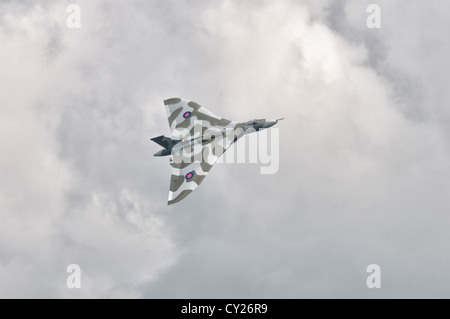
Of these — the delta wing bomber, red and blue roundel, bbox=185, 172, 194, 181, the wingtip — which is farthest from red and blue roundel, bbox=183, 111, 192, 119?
red and blue roundel, bbox=185, 172, 194, 181

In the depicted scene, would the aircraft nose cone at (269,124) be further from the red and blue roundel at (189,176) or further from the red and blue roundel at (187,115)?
the red and blue roundel at (189,176)

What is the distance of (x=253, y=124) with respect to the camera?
105000 millimetres

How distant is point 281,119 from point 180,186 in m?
23.0

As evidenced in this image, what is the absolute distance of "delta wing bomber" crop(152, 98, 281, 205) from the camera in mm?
96438

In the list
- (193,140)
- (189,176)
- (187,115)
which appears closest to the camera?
(189,176)

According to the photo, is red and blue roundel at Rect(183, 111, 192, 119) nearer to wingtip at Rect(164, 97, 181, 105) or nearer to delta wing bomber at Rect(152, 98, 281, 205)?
delta wing bomber at Rect(152, 98, 281, 205)

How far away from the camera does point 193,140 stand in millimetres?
102438

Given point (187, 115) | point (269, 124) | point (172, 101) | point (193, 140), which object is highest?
point (172, 101)

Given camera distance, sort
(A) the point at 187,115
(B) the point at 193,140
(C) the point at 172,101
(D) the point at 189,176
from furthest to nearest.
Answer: (C) the point at 172,101
(A) the point at 187,115
(B) the point at 193,140
(D) the point at 189,176

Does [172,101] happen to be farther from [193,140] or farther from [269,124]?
[269,124]

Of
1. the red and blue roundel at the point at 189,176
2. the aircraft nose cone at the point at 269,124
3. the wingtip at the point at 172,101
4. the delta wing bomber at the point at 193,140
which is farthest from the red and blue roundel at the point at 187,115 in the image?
the red and blue roundel at the point at 189,176

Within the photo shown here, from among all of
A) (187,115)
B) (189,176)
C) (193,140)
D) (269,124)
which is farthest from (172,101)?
(189,176)

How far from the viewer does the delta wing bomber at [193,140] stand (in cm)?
9644
